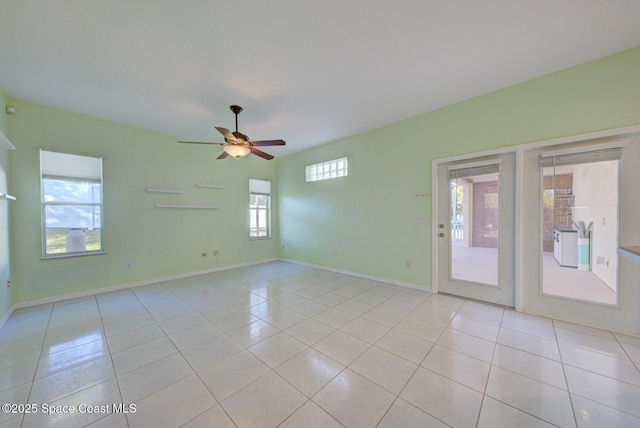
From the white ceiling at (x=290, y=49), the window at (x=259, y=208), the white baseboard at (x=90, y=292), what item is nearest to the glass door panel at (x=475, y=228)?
the white ceiling at (x=290, y=49)

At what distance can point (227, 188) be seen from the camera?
532 centimetres

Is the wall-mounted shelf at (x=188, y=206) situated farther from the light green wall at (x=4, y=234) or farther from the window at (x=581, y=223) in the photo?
the window at (x=581, y=223)

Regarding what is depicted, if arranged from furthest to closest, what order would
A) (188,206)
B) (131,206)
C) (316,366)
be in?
(188,206)
(131,206)
(316,366)

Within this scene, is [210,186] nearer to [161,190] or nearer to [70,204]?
[161,190]

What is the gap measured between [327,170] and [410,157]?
1910 millimetres

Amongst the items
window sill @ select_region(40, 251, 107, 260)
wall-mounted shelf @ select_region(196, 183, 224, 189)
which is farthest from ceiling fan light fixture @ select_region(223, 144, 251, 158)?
window sill @ select_region(40, 251, 107, 260)

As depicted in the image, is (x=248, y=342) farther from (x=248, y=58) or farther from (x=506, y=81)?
(x=506, y=81)

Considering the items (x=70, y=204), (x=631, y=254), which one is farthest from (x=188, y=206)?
(x=631, y=254)

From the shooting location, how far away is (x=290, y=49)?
2240mm

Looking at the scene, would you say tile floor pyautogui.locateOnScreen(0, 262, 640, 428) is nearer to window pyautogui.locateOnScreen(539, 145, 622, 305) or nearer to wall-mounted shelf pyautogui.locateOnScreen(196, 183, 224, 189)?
window pyautogui.locateOnScreen(539, 145, 622, 305)

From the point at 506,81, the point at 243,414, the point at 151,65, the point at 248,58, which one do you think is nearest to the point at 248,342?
the point at 243,414

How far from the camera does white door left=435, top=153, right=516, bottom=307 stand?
120 inches

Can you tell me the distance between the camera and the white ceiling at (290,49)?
1.83 meters

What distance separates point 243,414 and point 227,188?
Result: 462cm
